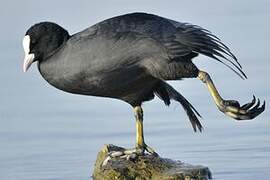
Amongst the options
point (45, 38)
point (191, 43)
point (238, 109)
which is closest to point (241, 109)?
point (238, 109)

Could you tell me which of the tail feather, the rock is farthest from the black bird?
the tail feather

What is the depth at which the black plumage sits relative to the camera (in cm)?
1130

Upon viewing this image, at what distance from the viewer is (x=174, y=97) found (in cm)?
1236

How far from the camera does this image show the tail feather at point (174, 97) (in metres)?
12.2

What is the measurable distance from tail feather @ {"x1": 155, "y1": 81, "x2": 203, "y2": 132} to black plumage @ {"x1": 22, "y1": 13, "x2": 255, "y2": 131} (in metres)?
0.54

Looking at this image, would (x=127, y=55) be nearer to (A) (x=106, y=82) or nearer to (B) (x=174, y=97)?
(A) (x=106, y=82)

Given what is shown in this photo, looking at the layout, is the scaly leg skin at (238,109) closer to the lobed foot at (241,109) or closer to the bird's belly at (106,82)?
the lobed foot at (241,109)

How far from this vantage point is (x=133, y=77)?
37.3ft

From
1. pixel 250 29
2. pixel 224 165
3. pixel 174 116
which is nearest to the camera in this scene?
pixel 224 165

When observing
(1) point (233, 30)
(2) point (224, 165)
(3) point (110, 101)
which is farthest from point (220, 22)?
(2) point (224, 165)

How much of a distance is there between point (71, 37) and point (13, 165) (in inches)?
62.3

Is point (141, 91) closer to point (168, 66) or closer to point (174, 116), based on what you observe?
point (168, 66)

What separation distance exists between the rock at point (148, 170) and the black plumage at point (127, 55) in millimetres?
639

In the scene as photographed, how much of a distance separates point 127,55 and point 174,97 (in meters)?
1.20
